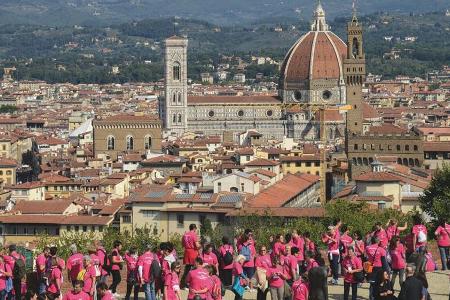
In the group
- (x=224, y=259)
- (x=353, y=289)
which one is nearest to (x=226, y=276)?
(x=224, y=259)

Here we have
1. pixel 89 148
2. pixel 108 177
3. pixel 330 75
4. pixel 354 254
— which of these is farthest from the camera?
pixel 330 75

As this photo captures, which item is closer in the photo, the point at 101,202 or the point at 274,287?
the point at 274,287

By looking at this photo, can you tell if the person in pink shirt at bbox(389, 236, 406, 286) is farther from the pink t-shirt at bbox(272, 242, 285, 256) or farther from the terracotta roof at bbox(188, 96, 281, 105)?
the terracotta roof at bbox(188, 96, 281, 105)

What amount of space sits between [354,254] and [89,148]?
6501cm

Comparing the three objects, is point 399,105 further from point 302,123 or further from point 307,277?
point 307,277

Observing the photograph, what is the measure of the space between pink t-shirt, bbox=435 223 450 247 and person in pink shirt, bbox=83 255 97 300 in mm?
5840

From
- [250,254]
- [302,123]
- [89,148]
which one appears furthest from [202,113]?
[250,254]

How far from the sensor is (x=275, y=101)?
105 metres

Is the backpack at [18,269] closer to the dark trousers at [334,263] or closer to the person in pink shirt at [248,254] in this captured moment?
the person in pink shirt at [248,254]

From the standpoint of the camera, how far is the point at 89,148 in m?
83.2

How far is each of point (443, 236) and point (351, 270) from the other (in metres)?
2.97

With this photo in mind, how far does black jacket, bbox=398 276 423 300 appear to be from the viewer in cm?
1578

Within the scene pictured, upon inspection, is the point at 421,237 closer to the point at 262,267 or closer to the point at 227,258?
→ the point at 227,258

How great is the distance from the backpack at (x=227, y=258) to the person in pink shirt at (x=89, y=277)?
2086 mm
